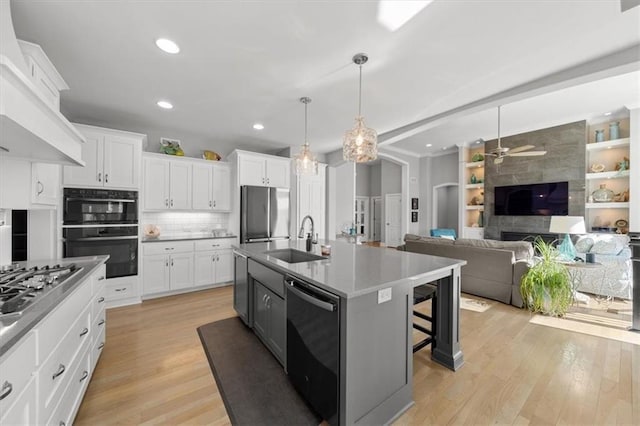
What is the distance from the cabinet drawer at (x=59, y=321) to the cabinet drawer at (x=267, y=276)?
125 cm

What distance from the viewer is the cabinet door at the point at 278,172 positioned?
506cm

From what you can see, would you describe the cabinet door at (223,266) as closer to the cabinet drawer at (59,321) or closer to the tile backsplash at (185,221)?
the tile backsplash at (185,221)

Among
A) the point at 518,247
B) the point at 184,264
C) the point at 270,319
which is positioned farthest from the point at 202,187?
the point at 518,247

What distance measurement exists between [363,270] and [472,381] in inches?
51.4

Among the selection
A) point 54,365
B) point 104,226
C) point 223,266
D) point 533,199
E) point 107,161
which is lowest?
point 223,266

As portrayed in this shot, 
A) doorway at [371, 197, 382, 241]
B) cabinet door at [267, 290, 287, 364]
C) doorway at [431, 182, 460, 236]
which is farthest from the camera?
doorway at [371, 197, 382, 241]

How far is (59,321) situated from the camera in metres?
1.33

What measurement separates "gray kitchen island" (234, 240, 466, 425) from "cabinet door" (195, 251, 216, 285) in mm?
2564

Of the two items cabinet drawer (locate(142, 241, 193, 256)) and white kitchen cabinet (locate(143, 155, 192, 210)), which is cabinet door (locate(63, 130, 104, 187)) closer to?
white kitchen cabinet (locate(143, 155, 192, 210))

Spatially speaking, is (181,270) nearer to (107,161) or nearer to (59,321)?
(107,161)

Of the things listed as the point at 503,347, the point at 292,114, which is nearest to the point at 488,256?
the point at 503,347

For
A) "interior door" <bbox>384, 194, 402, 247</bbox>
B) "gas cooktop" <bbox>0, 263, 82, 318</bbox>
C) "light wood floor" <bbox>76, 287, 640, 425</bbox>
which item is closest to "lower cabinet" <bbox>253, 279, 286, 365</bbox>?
"light wood floor" <bbox>76, 287, 640, 425</bbox>

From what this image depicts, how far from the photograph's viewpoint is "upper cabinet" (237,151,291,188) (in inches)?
187

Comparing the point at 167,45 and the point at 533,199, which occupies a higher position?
the point at 167,45
